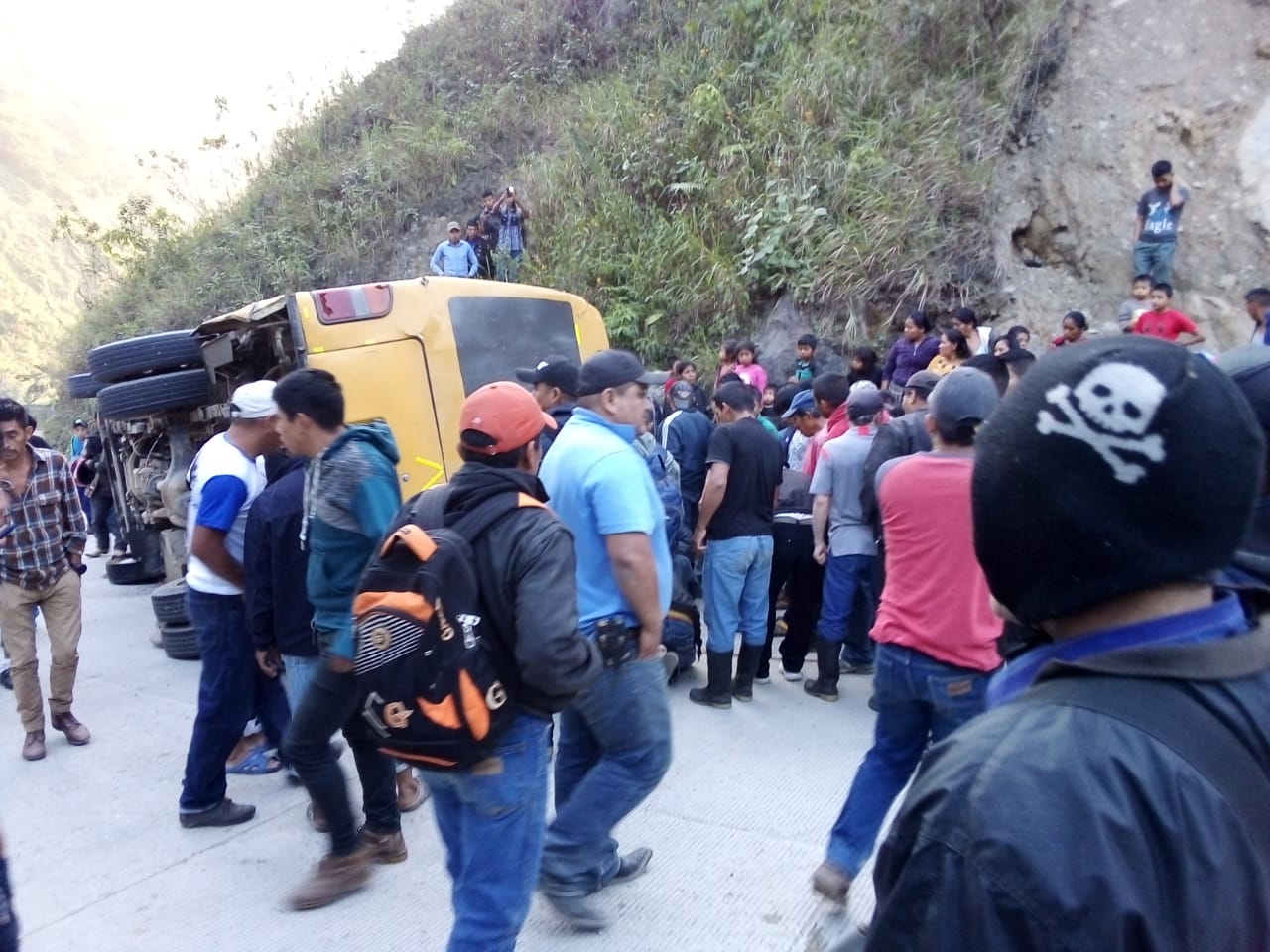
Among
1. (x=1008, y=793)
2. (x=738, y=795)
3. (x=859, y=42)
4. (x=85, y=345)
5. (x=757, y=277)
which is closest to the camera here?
(x=1008, y=793)

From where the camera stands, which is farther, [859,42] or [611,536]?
[859,42]

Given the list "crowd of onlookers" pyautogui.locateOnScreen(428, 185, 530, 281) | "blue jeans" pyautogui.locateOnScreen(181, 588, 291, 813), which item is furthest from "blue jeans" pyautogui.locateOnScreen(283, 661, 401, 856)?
"crowd of onlookers" pyautogui.locateOnScreen(428, 185, 530, 281)

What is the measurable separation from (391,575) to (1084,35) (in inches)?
444

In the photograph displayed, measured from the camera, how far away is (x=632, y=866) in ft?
11.3

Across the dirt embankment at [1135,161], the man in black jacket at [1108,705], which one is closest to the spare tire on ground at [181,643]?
the man in black jacket at [1108,705]

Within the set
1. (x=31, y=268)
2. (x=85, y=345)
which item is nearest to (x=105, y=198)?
(x=31, y=268)

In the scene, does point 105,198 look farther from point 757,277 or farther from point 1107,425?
point 1107,425

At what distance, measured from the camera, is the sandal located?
4.59m

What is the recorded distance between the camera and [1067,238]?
32.7ft

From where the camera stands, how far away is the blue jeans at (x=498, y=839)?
2.35 meters

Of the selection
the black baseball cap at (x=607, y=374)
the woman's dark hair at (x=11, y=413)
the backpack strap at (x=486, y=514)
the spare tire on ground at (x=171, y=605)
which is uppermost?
the woman's dark hair at (x=11, y=413)

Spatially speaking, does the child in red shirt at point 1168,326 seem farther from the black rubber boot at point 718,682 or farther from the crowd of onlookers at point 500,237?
the crowd of onlookers at point 500,237

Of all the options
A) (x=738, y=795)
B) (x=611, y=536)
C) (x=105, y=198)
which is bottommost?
(x=738, y=795)

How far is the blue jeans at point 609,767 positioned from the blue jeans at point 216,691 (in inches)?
65.3
